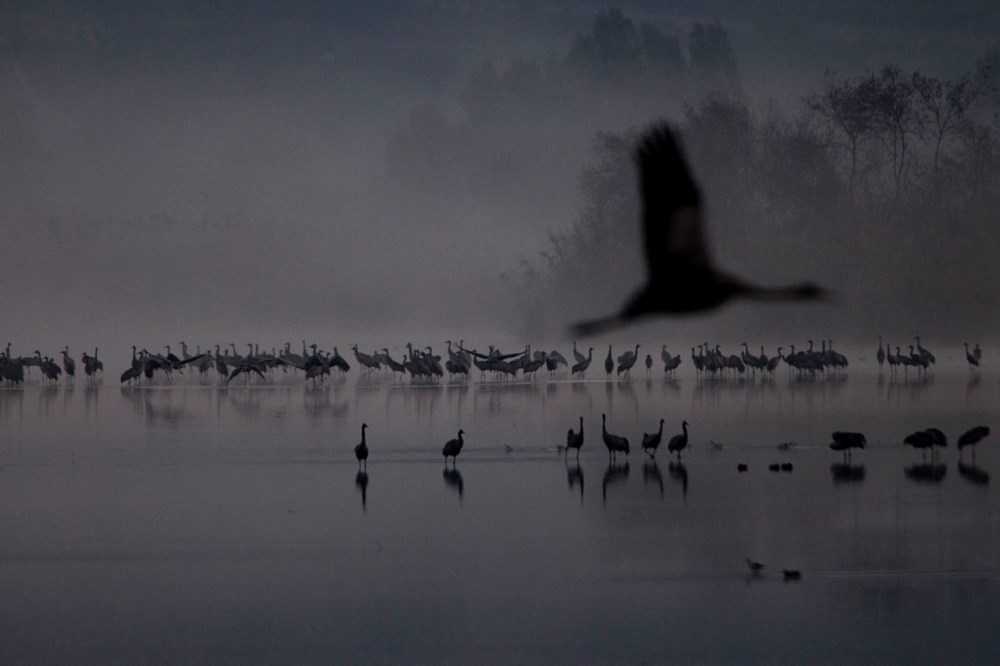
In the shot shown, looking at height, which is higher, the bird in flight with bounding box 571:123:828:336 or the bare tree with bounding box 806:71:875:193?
the bare tree with bounding box 806:71:875:193

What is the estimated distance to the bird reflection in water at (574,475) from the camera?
948 centimetres

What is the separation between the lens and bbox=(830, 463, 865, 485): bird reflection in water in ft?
31.4

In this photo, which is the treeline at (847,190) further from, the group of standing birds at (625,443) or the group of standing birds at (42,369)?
the group of standing birds at (625,443)

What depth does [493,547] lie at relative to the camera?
731 cm

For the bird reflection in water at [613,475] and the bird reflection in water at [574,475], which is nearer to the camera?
the bird reflection in water at [613,475]

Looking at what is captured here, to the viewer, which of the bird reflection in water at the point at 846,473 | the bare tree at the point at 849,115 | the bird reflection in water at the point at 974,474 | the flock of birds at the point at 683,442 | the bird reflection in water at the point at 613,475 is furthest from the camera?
the bare tree at the point at 849,115

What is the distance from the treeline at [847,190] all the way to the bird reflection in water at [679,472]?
26663 millimetres

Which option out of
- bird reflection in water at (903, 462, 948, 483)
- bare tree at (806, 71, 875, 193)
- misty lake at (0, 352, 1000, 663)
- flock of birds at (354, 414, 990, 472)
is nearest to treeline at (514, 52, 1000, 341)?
bare tree at (806, 71, 875, 193)

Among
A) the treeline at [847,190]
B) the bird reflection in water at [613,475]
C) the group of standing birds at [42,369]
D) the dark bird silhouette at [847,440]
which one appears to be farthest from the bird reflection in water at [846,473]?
the treeline at [847,190]

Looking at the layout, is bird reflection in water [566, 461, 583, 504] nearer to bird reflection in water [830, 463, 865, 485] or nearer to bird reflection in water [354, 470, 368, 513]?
bird reflection in water [354, 470, 368, 513]

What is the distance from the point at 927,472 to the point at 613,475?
222cm

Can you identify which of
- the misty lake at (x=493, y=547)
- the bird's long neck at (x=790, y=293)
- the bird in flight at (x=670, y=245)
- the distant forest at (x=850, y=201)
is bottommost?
the misty lake at (x=493, y=547)

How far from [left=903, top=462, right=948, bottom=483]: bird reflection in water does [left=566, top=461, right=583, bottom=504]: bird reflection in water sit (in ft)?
7.45

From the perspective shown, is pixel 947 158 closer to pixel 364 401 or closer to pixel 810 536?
pixel 364 401
